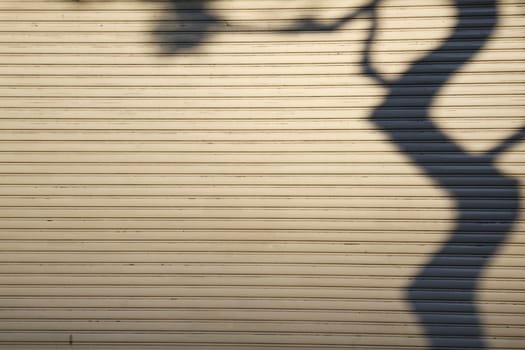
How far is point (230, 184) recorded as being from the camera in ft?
12.9

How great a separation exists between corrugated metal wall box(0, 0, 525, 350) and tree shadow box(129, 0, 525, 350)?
23 millimetres

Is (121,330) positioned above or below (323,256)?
below

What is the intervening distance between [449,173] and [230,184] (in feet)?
5.51

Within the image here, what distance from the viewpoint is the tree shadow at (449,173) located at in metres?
3.84

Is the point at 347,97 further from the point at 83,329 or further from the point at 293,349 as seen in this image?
the point at 83,329

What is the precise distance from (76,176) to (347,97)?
2.19m

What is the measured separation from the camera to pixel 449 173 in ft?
12.6

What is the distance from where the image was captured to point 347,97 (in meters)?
3.89

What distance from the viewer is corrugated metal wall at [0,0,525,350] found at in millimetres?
3873

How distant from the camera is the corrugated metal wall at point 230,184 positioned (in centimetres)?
387

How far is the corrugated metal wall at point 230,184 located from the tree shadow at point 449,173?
0.08 ft

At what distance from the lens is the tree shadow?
12.6 feet

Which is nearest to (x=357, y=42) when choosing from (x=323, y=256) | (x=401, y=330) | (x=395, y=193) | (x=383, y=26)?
(x=383, y=26)

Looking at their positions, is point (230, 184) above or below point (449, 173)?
below
